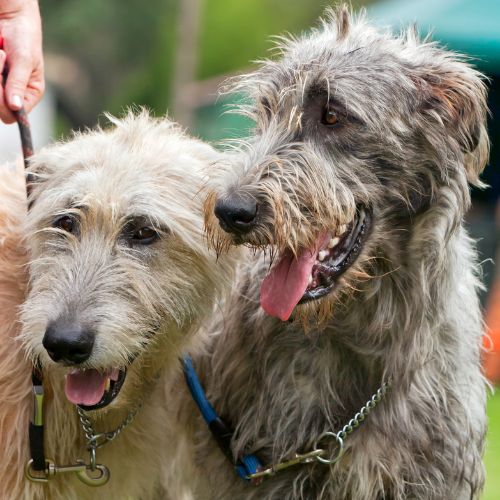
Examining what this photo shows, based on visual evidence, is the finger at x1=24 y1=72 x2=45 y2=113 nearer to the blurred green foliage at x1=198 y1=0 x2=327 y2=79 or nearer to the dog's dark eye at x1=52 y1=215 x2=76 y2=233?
the dog's dark eye at x1=52 y1=215 x2=76 y2=233

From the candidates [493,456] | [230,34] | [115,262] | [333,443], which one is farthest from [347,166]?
[230,34]

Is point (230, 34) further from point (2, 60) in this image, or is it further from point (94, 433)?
point (94, 433)

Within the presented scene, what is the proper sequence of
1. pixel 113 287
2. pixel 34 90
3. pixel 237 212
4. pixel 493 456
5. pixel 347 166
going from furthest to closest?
pixel 493 456 < pixel 34 90 < pixel 113 287 < pixel 347 166 < pixel 237 212

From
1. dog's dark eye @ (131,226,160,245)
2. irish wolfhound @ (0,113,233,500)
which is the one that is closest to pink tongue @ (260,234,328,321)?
irish wolfhound @ (0,113,233,500)

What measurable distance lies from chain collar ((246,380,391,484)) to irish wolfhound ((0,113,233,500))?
69cm

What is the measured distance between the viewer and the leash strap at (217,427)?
4.38m

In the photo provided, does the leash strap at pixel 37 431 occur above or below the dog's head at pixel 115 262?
below

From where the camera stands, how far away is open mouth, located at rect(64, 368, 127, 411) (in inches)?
162

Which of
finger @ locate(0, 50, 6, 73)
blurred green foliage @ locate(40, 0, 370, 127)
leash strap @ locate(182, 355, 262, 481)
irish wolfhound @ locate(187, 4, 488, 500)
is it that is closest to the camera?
irish wolfhound @ locate(187, 4, 488, 500)

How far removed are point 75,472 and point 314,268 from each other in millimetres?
1367

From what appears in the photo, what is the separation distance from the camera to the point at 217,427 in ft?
14.6

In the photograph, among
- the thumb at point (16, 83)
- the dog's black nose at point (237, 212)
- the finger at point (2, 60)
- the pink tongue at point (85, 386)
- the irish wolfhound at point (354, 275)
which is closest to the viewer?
the dog's black nose at point (237, 212)

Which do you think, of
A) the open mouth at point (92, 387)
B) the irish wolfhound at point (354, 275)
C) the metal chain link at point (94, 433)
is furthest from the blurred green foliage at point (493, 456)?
the open mouth at point (92, 387)

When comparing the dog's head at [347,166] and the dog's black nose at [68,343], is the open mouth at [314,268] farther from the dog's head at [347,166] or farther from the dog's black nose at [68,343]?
the dog's black nose at [68,343]
